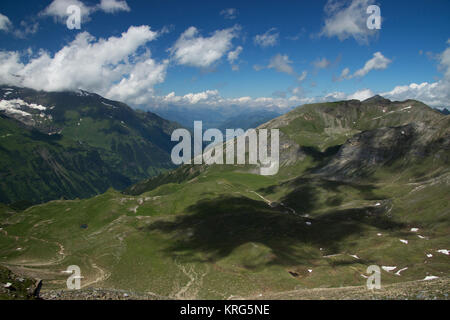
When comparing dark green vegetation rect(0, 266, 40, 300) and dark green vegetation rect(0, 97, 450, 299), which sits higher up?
dark green vegetation rect(0, 266, 40, 300)

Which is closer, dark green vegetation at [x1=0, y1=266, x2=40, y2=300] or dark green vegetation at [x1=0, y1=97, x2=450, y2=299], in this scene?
dark green vegetation at [x1=0, y1=266, x2=40, y2=300]

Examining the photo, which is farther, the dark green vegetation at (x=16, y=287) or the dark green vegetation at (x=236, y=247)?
the dark green vegetation at (x=236, y=247)

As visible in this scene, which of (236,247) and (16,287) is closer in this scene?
(16,287)

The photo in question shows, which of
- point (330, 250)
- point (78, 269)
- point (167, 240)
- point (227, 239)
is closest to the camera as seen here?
point (78, 269)

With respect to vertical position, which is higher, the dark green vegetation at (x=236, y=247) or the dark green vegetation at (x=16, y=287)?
the dark green vegetation at (x=16, y=287)

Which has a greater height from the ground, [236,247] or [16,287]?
[16,287]
